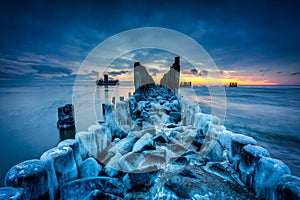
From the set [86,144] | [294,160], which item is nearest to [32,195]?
[86,144]

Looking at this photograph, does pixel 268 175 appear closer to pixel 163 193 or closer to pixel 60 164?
pixel 163 193

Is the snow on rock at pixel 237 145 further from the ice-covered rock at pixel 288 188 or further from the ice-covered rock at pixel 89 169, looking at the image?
the ice-covered rock at pixel 89 169

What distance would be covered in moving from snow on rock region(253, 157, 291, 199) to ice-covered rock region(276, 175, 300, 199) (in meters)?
0.17

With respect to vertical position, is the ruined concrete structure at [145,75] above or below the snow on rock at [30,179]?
above

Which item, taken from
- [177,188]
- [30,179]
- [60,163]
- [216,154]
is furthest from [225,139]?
[30,179]

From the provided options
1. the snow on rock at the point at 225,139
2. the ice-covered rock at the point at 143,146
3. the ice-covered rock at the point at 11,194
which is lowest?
the ice-covered rock at the point at 143,146

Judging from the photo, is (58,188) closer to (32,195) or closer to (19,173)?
(32,195)

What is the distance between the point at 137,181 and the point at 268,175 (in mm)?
1436

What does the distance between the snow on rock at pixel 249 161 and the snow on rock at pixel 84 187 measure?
156 centimetres

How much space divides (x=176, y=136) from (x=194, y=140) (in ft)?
1.35

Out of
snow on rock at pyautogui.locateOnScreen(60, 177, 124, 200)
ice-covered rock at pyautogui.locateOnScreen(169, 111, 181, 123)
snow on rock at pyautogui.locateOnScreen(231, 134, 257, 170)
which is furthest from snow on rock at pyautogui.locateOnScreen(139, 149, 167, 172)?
ice-covered rock at pyautogui.locateOnScreen(169, 111, 181, 123)

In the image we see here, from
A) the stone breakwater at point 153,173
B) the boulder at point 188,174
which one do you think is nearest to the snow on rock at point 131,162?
the stone breakwater at point 153,173

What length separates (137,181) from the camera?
5.65 feet

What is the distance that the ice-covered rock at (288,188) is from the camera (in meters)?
1.04
